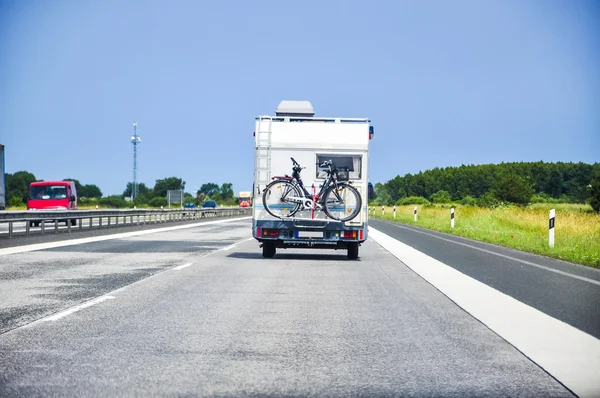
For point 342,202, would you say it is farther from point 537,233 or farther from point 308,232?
point 537,233

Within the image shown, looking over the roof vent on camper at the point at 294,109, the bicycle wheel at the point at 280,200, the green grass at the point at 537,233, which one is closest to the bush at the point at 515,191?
the green grass at the point at 537,233

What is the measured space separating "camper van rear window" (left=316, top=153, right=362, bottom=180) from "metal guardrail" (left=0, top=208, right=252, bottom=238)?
12.6 metres

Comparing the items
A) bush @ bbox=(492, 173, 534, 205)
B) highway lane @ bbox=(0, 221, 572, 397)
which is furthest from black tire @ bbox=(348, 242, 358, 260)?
bush @ bbox=(492, 173, 534, 205)

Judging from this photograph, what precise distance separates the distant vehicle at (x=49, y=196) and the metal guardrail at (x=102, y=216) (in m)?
0.83

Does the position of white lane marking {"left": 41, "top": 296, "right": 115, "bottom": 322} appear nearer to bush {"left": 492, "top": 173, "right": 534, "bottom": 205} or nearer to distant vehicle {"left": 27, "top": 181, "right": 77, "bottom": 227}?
distant vehicle {"left": 27, "top": 181, "right": 77, "bottom": 227}

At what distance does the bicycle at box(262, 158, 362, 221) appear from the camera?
55.3 ft

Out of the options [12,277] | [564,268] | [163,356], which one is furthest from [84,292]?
→ [564,268]

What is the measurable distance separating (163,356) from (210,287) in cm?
527

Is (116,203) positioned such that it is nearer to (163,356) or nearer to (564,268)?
(564,268)

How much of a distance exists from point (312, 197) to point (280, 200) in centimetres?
70

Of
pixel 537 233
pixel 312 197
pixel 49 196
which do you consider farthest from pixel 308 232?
pixel 49 196

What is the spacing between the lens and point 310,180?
671 inches

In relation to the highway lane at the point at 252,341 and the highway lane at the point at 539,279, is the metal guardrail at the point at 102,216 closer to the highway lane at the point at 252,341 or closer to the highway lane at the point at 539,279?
the highway lane at the point at 539,279

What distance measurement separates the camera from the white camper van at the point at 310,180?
16938mm
